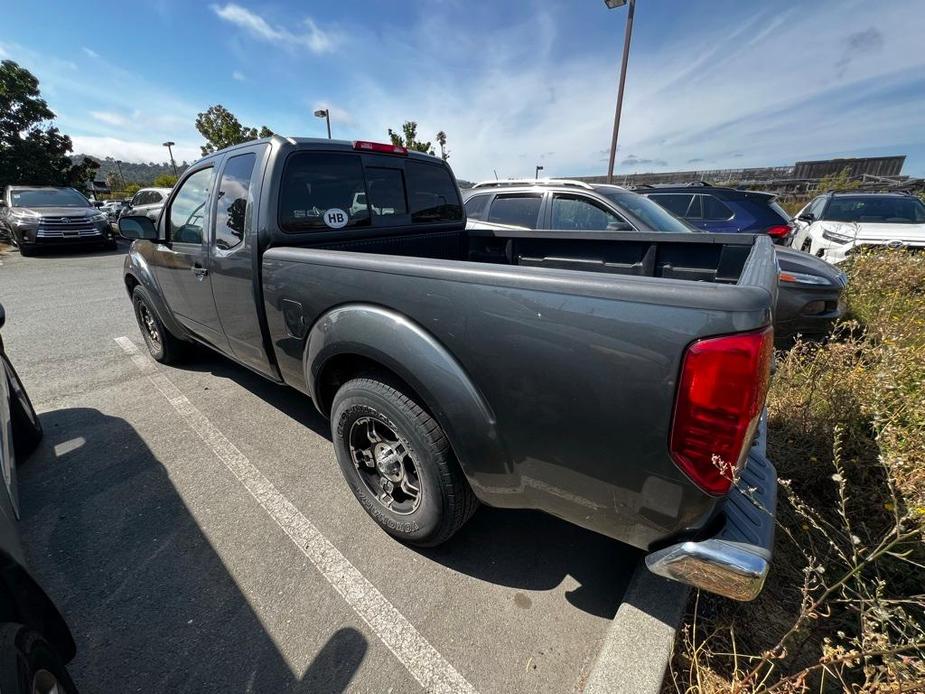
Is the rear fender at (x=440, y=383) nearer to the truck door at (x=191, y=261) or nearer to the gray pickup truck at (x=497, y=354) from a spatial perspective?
the gray pickup truck at (x=497, y=354)

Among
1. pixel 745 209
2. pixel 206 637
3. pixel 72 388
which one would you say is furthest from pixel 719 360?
pixel 745 209

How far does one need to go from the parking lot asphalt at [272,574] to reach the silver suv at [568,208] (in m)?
3.50

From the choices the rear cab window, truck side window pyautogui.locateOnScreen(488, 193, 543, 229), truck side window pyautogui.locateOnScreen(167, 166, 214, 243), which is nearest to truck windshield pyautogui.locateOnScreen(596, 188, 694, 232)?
truck side window pyautogui.locateOnScreen(488, 193, 543, 229)

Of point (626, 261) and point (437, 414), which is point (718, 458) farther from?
point (626, 261)

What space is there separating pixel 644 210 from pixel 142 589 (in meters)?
5.40

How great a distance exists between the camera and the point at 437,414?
69.9 inches

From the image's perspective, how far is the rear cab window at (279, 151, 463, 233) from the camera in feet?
8.57

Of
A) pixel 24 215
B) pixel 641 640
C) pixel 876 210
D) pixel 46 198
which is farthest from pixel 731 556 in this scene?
pixel 46 198

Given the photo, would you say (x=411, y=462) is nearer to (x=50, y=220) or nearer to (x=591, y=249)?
(x=591, y=249)

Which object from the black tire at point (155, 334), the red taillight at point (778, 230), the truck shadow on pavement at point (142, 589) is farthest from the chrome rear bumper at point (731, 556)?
the red taillight at point (778, 230)

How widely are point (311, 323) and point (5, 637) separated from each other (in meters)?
1.54

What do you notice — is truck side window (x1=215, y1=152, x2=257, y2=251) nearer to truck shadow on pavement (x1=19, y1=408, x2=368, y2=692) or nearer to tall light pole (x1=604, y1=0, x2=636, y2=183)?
truck shadow on pavement (x1=19, y1=408, x2=368, y2=692)

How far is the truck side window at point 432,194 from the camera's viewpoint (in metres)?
3.35

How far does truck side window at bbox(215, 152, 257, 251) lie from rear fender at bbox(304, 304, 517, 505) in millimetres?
1280
